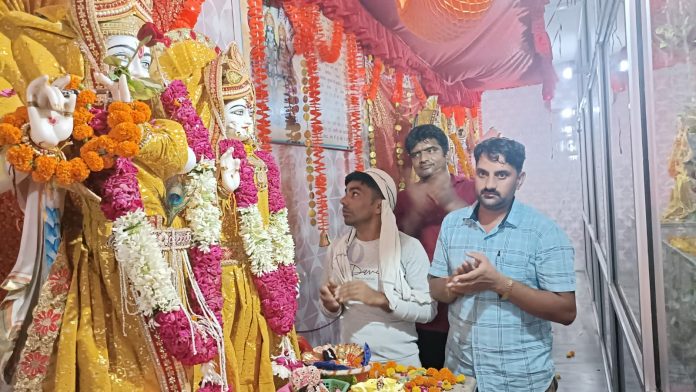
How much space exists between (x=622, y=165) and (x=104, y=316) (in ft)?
7.06

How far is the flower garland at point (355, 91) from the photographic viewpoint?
320 centimetres

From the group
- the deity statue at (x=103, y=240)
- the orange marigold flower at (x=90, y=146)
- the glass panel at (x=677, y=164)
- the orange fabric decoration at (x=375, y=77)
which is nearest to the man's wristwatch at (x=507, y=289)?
the glass panel at (x=677, y=164)

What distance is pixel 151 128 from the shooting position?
6.06 ft

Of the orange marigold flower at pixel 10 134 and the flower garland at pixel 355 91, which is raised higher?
the flower garland at pixel 355 91

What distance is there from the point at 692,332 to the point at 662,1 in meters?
1.00

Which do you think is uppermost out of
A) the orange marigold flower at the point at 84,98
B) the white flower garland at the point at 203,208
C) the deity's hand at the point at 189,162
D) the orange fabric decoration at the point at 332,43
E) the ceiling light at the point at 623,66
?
the orange fabric decoration at the point at 332,43

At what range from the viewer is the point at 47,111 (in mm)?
1604

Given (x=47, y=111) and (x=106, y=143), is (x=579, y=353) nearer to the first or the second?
(x=106, y=143)

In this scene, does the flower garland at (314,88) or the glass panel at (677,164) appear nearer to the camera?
the glass panel at (677,164)

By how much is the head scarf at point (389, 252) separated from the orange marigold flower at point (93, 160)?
1.68 m

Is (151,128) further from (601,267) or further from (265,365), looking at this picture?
(601,267)

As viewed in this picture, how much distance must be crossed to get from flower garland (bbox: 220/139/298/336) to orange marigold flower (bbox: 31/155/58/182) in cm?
85

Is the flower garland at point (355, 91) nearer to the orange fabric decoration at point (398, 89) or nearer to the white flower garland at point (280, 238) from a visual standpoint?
the orange fabric decoration at point (398, 89)

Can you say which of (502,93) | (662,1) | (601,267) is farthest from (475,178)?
(601,267)
